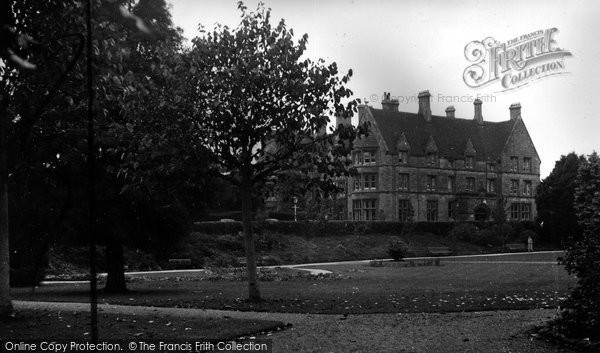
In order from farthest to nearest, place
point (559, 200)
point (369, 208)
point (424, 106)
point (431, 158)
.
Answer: point (424, 106) → point (431, 158) → point (369, 208) → point (559, 200)

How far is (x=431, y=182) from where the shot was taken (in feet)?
235

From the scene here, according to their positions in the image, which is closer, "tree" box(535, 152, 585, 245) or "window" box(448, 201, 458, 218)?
"tree" box(535, 152, 585, 245)

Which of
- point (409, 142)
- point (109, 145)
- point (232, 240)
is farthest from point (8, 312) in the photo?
point (409, 142)

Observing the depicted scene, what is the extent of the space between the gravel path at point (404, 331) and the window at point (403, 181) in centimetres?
5445

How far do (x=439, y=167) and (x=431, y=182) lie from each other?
80.9 inches

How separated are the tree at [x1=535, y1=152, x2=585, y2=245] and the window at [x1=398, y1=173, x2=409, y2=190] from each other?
12.7 m

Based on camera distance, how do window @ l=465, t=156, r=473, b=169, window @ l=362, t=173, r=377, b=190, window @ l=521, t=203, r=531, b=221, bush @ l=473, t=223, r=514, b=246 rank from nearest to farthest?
1. bush @ l=473, t=223, r=514, b=246
2. window @ l=362, t=173, r=377, b=190
3. window @ l=465, t=156, r=473, b=169
4. window @ l=521, t=203, r=531, b=221

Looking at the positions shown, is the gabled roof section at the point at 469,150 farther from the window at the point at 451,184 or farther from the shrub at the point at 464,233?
the shrub at the point at 464,233

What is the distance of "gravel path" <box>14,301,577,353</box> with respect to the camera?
10.0m

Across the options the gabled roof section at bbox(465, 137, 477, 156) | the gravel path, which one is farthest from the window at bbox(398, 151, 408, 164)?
the gravel path

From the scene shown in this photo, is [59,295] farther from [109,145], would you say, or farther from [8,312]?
[8,312]

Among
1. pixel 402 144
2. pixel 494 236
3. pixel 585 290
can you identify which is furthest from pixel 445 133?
pixel 585 290

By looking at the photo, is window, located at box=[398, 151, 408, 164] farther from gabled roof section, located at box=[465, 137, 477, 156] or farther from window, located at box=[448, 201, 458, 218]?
gabled roof section, located at box=[465, 137, 477, 156]

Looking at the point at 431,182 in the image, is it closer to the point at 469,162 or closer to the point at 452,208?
the point at 452,208
